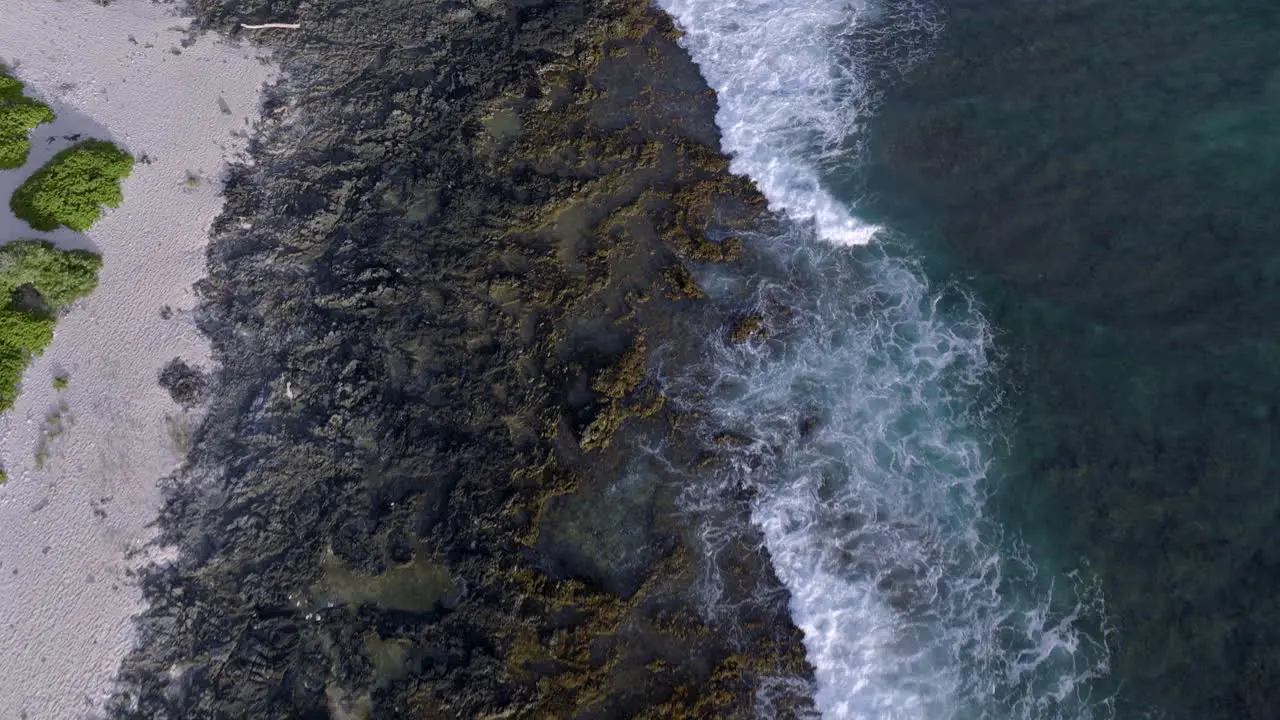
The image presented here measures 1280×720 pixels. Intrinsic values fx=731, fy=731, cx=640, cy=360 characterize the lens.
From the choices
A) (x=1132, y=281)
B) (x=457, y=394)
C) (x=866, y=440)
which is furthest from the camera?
(x=1132, y=281)

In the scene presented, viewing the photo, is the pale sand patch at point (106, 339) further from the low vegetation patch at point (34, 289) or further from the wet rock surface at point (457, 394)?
the wet rock surface at point (457, 394)

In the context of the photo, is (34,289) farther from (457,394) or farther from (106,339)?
(457,394)

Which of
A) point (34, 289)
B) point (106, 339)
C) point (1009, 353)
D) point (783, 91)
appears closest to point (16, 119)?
point (34, 289)

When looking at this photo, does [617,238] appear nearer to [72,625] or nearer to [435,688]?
[435,688]

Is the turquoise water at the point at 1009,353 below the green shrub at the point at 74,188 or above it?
below

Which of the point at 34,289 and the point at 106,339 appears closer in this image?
the point at 106,339

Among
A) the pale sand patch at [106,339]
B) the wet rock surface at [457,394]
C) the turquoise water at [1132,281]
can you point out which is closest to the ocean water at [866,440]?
the turquoise water at [1132,281]

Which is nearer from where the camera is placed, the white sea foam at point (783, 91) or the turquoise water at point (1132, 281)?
the turquoise water at point (1132, 281)
